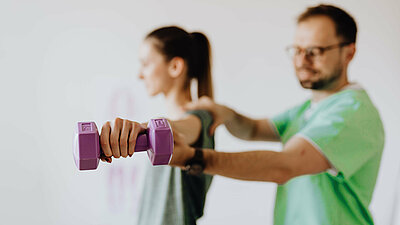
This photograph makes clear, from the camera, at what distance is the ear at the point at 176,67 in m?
0.82

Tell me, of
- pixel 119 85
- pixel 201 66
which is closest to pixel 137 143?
pixel 201 66

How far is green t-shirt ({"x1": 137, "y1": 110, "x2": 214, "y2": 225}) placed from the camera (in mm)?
765

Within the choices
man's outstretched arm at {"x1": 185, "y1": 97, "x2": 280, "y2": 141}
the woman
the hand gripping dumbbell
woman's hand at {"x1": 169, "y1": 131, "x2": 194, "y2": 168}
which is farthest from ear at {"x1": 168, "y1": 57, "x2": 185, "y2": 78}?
the hand gripping dumbbell

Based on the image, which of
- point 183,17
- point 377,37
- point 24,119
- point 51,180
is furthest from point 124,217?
point 377,37

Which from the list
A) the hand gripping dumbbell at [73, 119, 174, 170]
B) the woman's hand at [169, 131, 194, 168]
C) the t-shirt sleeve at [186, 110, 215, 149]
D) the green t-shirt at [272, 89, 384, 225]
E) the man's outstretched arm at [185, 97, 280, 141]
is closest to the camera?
the hand gripping dumbbell at [73, 119, 174, 170]

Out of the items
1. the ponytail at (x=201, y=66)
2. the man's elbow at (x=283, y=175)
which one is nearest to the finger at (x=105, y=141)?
the man's elbow at (x=283, y=175)

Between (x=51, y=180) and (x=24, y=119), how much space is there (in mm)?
125

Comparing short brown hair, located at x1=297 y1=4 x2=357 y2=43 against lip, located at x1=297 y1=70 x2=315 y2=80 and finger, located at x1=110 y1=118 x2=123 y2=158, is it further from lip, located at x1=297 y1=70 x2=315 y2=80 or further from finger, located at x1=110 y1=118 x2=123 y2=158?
finger, located at x1=110 y1=118 x2=123 y2=158

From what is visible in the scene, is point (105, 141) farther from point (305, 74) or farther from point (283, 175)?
point (305, 74)

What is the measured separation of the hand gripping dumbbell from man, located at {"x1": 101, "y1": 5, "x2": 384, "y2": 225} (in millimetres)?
13

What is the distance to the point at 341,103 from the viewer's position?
765 millimetres

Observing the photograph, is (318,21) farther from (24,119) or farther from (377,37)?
(24,119)

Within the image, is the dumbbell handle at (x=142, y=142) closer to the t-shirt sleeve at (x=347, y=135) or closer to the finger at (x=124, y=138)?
the finger at (x=124, y=138)

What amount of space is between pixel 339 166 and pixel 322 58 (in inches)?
9.0
